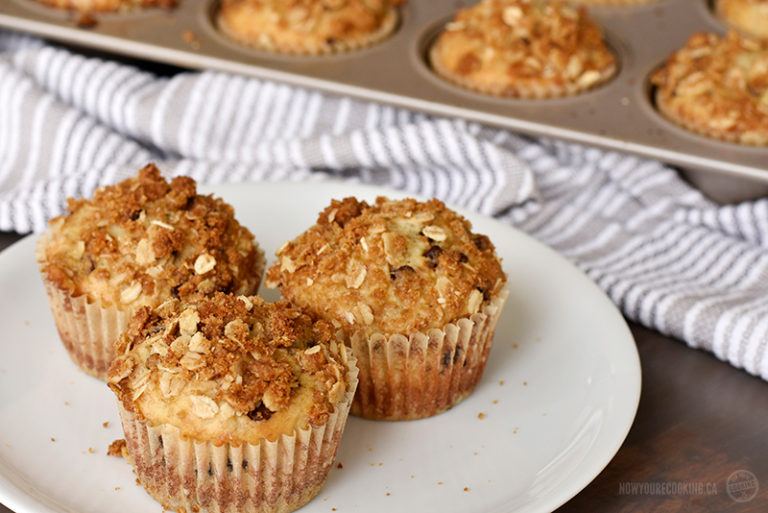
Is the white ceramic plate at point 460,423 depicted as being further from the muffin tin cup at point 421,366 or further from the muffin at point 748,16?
the muffin at point 748,16

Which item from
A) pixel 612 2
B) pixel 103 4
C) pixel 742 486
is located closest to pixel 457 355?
pixel 742 486

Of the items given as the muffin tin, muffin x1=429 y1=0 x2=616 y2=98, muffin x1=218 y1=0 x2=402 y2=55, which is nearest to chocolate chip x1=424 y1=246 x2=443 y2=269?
the muffin tin

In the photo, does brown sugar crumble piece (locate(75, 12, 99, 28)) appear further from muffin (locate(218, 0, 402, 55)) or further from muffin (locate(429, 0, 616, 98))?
muffin (locate(429, 0, 616, 98))

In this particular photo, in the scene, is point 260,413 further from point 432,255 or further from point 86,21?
point 86,21

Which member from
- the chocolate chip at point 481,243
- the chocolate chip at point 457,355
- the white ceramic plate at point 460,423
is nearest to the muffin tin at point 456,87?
the white ceramic plate at point 460,423

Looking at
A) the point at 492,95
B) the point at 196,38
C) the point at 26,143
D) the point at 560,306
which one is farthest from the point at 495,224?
the point at 26,143

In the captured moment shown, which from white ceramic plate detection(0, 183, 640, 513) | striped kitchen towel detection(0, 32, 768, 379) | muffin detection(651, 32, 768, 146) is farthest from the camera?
muffin detection(651, 32, 768, 146)
